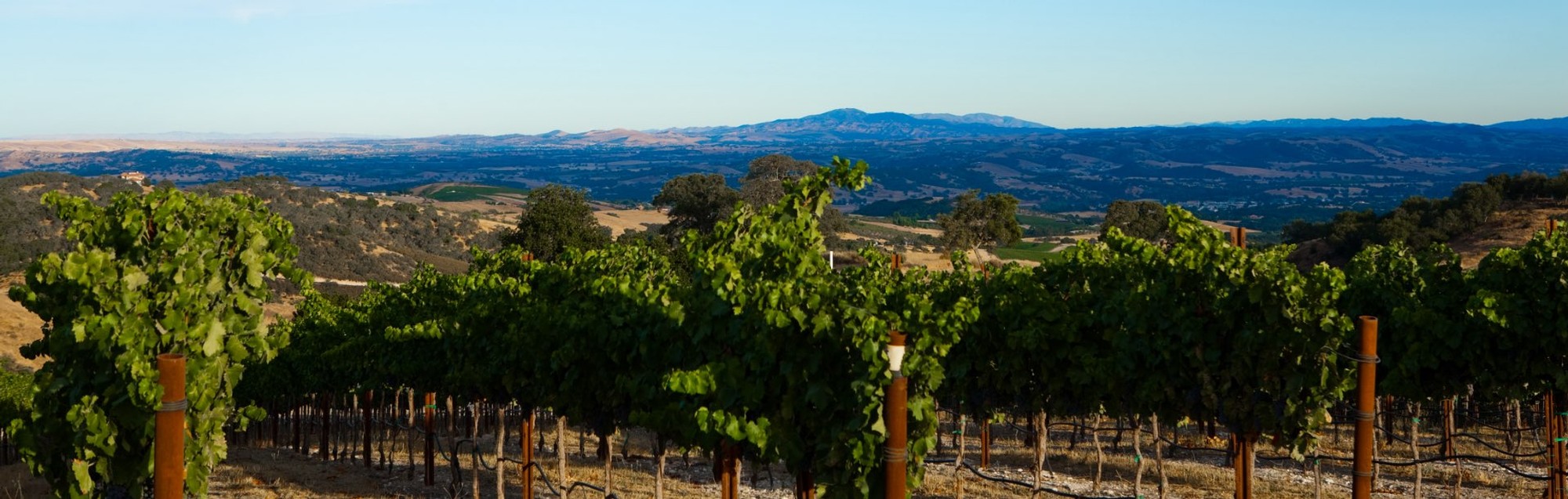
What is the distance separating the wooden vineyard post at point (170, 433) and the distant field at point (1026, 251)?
75.3 metres

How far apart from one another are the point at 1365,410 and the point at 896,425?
3.74 metres

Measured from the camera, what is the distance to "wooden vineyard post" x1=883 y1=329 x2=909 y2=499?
780 centimetres

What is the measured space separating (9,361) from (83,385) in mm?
42898

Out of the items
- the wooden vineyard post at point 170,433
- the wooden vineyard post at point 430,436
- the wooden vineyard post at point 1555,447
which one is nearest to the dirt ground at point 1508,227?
the wooden vineyard post at point 1555,447

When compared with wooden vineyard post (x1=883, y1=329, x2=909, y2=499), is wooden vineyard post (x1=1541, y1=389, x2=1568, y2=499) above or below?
below

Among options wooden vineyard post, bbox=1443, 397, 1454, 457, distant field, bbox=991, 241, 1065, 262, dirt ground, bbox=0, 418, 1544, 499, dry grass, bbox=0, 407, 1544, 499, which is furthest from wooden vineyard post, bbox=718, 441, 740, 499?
distant field, bbox=991, 241, 1065, 262

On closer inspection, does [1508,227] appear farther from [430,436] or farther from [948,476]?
[430,436]

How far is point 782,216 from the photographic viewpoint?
11.2 metres

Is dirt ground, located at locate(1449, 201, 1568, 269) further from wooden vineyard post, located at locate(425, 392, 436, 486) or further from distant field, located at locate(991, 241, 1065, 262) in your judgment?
wooden vineyard post, located at locate(425, 392, 436, 486)

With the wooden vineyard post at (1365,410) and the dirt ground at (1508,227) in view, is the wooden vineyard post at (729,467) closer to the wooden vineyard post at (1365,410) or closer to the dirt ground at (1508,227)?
the wooden vineyard post at (1365,410)

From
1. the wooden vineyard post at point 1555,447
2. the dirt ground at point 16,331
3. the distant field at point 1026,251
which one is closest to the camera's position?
the wooden vineyard post at point 1555,447

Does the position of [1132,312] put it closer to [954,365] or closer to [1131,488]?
[954,365]

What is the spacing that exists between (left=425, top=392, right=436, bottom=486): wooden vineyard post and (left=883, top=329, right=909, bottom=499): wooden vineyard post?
11976 mm

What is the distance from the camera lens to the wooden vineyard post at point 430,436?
61.1ft
